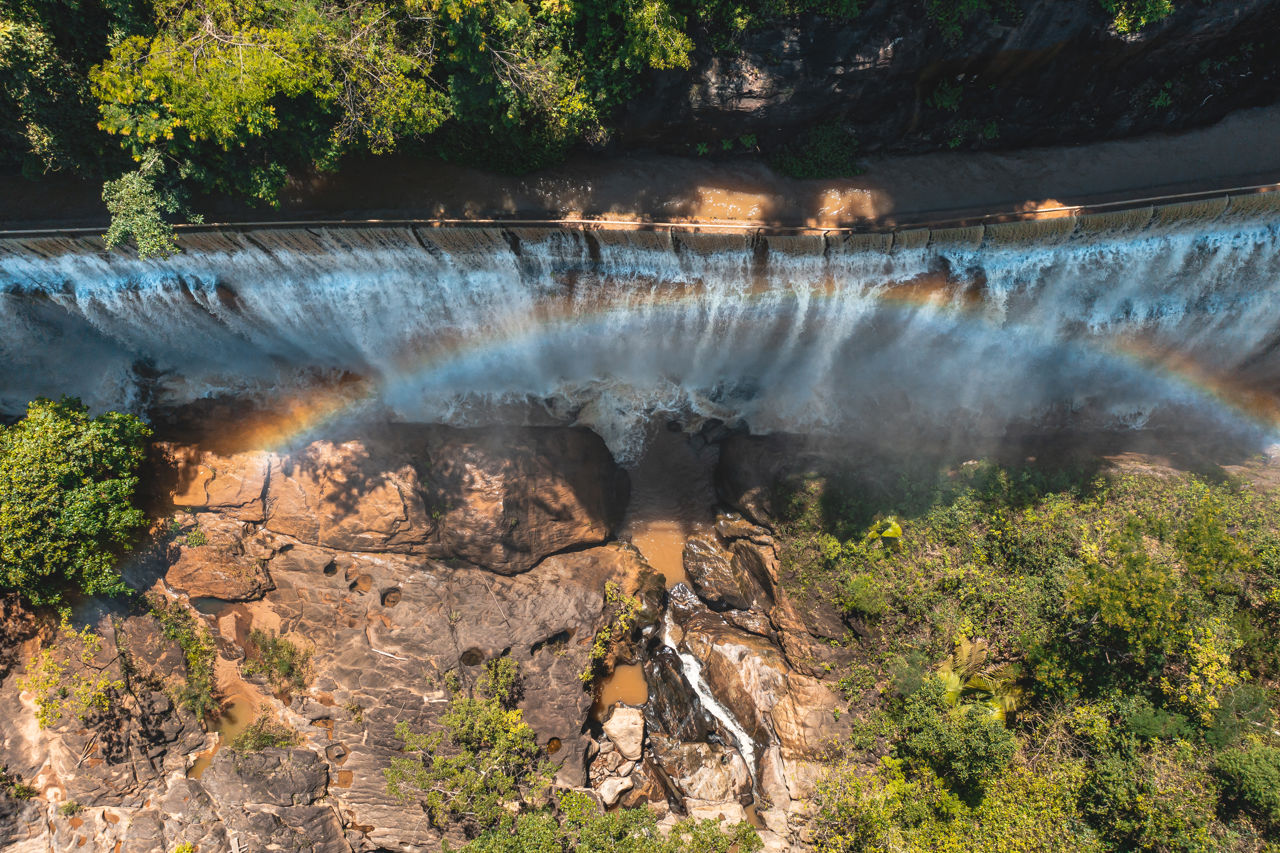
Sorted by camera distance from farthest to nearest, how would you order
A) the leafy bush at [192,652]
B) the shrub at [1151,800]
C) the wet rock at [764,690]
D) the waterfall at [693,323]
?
the leafy bush at [192,652]
the wet rock at [764,690]
the waterfall at [693,323]
the shrub at [1151,800]

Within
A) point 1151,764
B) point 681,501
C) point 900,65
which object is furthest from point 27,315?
point 1151,764

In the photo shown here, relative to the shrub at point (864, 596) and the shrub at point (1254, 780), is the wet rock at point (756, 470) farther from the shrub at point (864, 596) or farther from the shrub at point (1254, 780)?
the shrub at point (1254, 780)

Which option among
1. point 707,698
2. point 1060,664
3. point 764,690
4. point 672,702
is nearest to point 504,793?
point 672,702

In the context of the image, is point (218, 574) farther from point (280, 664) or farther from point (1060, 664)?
point (1060, 664)

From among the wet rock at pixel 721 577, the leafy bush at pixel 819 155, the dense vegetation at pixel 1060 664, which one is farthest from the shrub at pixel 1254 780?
the leafy bush at pixel 819 155

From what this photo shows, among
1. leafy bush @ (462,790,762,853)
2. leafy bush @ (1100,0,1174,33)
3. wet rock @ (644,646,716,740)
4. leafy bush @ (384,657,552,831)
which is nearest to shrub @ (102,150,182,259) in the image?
leafy bush @ (384,657,552,831)

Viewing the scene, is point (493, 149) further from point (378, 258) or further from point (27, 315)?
point (27, 315)

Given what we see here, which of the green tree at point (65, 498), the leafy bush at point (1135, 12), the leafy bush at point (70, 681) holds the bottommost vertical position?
the leafy bush at point (70, 681)
